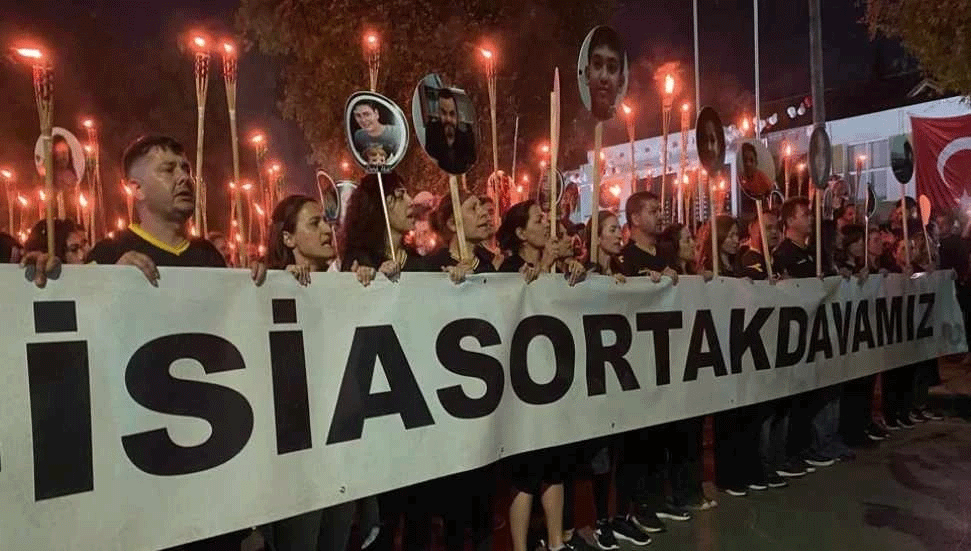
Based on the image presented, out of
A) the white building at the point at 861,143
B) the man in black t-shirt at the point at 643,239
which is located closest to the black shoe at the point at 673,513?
the man in black t-shirt at the point at 643,239

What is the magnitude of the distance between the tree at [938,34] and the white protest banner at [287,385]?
643 cm

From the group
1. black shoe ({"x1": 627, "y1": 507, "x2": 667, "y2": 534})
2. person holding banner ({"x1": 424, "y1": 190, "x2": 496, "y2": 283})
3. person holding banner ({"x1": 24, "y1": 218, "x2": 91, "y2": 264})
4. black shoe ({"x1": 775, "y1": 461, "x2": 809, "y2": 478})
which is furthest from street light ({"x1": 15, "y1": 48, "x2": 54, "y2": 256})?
black shoe ({"x1": 775, "y1": 461, "x2": 809, "y2": 478})

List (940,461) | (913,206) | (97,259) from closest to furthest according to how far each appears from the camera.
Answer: (97,259), (940,461), (913,206)

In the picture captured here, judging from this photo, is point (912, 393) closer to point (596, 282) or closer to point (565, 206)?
point (565, 206)

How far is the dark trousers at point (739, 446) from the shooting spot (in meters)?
5.70

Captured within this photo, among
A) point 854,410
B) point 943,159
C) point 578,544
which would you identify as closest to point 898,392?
point 854,410

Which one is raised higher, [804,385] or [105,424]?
[105,424]

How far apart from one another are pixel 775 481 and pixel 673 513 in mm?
1075

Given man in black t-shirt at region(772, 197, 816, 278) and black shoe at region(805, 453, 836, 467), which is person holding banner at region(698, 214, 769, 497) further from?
black shoe at region(805, 453, 836, 467)

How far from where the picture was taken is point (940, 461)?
6430mm

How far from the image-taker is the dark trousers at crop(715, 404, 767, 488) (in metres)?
5.70

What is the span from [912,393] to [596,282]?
5.01 m

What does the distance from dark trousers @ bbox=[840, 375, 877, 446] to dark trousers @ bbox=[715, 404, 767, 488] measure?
145cm

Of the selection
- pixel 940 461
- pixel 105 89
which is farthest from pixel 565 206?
pixel 105 89
